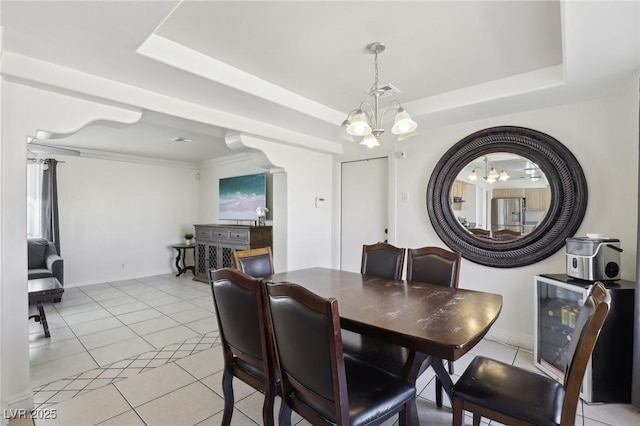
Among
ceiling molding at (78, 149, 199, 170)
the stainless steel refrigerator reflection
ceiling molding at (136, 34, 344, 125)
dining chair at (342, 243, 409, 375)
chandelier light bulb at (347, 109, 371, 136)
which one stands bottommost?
dining chair at (342, 243, 409, 375)

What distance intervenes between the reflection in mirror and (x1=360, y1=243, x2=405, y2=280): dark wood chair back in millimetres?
1091

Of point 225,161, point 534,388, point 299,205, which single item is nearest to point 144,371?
point 299,205

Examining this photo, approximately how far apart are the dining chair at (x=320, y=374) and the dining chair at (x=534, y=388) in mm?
286

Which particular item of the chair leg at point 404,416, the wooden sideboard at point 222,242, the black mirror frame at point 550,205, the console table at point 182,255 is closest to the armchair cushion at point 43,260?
the console table at point 182,255

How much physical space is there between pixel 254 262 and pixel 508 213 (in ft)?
8.24

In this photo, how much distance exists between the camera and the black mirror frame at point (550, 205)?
8.90ft

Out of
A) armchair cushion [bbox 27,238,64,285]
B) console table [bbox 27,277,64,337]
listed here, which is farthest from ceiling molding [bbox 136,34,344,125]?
armchair cushion [bbox 27,238,64,285]

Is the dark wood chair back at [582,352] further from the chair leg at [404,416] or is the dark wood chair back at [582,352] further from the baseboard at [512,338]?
the baseboard at [512,338]

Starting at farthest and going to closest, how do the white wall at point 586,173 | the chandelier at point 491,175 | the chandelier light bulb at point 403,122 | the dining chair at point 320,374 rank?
the chandelier at point 491,175 < the white wall at point 586,173 < the chandelier light bulb at point 403,122 < the dining chair at point 320,374

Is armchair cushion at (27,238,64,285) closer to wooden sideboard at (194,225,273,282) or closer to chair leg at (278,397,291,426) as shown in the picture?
wooden sideboard at (194,225,273,282)

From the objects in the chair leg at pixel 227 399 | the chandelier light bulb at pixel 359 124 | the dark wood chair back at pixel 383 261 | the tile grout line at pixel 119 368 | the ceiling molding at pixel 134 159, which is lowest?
the tile grout line at pixel 119 368

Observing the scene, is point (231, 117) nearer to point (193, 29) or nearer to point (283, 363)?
point (193, 29)

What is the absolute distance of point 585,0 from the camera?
1.41 m

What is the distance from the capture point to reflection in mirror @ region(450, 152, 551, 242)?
2.93 meters
